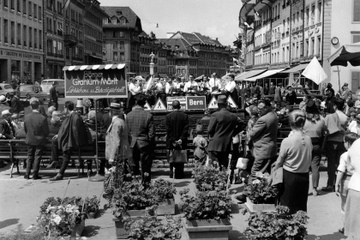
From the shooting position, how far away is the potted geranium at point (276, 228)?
6453mm

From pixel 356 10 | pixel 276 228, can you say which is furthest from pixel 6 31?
pixel 276 228

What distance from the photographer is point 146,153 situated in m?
11.1

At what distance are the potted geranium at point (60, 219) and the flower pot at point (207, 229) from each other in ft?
5.24

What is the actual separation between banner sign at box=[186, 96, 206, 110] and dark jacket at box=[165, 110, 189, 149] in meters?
7.75

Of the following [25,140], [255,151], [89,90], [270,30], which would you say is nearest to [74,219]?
[255,151]

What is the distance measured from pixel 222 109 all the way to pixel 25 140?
4891mm

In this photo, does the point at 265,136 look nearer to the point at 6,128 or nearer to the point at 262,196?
the point at 262,196

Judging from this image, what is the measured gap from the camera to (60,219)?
7668mm

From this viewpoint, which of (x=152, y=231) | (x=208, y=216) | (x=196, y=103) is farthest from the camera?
(x=196, y=103)

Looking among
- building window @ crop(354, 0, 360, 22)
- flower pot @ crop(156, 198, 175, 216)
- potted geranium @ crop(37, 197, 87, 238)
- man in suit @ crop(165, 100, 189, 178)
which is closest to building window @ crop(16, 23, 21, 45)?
building window @ crop(354, 0, 360, 22)

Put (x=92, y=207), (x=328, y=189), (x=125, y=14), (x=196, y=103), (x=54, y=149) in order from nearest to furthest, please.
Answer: (x=92, y=207) → (x=328, y=189) → (x=54, y=149) → (x=196, y=103) → (x=125, y=14)

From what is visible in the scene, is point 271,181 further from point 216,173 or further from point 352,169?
point 216,173

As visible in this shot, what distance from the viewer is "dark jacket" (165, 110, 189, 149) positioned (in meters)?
12.3

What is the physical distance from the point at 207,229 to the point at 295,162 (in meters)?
1.46
